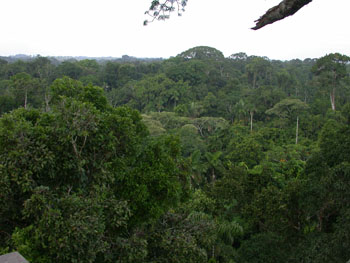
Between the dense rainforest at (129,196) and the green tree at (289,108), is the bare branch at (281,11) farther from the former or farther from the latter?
the green tree at (289,108)

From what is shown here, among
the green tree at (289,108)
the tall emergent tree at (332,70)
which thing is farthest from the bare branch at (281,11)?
the tall emergent tree at (332,70)

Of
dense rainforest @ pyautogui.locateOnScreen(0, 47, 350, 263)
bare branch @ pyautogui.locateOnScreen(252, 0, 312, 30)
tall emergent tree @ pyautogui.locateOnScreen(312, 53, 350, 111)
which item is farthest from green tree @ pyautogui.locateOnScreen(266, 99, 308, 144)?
bare branch @ pyautogui.locateOnScreen(252, 0, 312, 30)

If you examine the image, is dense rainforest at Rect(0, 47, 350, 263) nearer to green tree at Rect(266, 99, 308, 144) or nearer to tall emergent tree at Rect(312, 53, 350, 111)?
green tree at Rect(266, 99, 308, 144)

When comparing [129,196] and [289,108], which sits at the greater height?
[129,196]

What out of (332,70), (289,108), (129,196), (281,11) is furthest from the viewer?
(332,70)

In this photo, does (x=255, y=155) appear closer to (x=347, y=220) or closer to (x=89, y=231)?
(x=347, y=220)

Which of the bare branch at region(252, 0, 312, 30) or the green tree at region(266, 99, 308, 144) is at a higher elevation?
the bare branch at region(252, 0, 312, 30)

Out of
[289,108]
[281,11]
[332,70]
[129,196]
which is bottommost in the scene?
[289,108]

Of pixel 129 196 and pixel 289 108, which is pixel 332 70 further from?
pixel 129 196

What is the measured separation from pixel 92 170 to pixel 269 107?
24383mm

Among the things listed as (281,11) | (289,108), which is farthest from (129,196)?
(289,108)

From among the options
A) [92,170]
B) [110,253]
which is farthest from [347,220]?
[92,170]

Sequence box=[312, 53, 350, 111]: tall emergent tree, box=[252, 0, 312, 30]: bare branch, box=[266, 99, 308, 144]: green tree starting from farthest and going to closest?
box=[312, 53, 350, 111]: tall emergent tree
box=[266, 99, 308, 144]: green tree
box=[252, 0, 312, 30]: bare branch

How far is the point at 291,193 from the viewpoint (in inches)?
Result: 300
